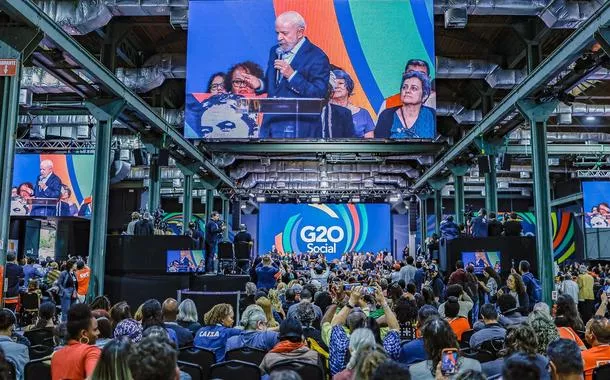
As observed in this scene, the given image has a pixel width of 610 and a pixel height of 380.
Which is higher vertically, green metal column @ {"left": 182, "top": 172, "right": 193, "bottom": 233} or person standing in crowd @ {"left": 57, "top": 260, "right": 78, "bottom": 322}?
green metal column @ {"left": 182, "top": 172, "right": 193, "bottom": 233}

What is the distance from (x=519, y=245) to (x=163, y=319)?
9623 mm

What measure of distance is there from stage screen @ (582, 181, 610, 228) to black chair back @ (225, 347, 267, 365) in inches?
747

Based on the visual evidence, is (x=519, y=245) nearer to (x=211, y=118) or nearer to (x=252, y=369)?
(x=211, y=118)

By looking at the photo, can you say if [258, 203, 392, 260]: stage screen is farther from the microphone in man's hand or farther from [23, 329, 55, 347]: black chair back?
[23, 329, 55, 347]: black chair back

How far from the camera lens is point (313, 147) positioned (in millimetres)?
18188

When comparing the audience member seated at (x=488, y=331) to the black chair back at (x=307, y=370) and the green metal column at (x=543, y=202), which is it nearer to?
the black chair back at (x=307, y=370)

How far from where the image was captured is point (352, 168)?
24.8 metres

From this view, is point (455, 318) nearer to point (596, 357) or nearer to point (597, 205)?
point (596, 357)

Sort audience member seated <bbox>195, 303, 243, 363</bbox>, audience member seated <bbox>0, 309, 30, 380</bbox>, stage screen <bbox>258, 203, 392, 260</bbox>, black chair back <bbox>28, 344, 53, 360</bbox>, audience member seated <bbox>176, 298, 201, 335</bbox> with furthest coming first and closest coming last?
stage screen <bbox>258, 203, 392, 260</bbox>, audience member seated <bbox>176, 298, 201, 335</bbox>, audience member seated <bbox>195, 303, 243, 363</bbox>, black chair back <bbox>28, 344, 53, 360</bbox>, audience member seated <bbox>0, 309, 30, 380</bbox>

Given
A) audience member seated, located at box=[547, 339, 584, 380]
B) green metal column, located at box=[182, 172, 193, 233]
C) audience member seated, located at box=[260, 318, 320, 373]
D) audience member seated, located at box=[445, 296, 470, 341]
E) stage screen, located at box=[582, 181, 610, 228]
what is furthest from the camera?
stage screen, located at box=[582, 181, 610, 228]

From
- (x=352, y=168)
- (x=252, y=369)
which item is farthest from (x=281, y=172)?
(x=252, y=369)

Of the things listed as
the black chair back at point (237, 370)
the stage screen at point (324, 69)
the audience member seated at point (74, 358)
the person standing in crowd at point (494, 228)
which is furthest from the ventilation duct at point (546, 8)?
the audience member seated at point (74, 358)

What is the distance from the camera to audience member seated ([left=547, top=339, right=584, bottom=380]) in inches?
115

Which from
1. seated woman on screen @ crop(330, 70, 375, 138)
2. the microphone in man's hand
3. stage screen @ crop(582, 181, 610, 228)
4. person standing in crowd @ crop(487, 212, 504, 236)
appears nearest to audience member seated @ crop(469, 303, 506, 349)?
seated woman on screen @ crop(330, 70, 375, 138)
